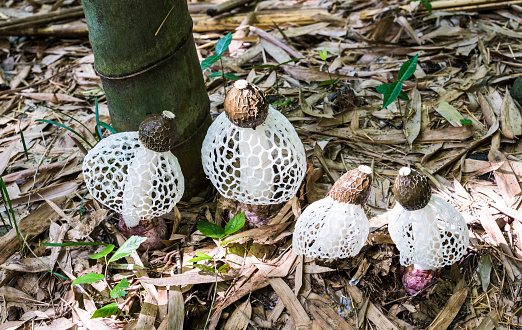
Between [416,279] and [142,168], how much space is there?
4.55 feet

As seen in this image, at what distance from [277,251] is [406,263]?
65 cm

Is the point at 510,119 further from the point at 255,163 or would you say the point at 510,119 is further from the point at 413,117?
the point at 255,163

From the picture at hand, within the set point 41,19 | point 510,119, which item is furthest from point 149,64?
point 41,19

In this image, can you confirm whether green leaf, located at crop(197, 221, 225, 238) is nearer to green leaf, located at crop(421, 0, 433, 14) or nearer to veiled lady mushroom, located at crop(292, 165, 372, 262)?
veiled lady mushroom, located at crop(292, 165, 372, 262)

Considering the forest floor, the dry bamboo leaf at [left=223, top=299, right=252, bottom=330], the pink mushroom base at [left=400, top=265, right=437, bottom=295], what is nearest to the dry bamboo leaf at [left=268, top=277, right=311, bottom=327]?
the forest floor

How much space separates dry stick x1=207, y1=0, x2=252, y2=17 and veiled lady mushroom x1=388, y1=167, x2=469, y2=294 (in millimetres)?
2601

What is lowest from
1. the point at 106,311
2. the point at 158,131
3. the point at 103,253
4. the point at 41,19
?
the point at 106,311

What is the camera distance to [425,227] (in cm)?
199

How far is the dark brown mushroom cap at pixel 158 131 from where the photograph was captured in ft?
6.46

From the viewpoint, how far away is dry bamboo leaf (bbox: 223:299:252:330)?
2.11 meters

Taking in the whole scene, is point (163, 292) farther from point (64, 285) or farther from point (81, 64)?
point (81, 64)

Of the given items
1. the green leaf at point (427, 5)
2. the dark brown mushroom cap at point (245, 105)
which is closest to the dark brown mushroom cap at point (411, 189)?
the dark brown mushroom cap at point (245, 105)

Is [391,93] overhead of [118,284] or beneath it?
overhead

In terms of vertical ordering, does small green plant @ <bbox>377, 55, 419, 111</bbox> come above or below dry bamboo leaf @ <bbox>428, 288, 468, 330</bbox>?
above
